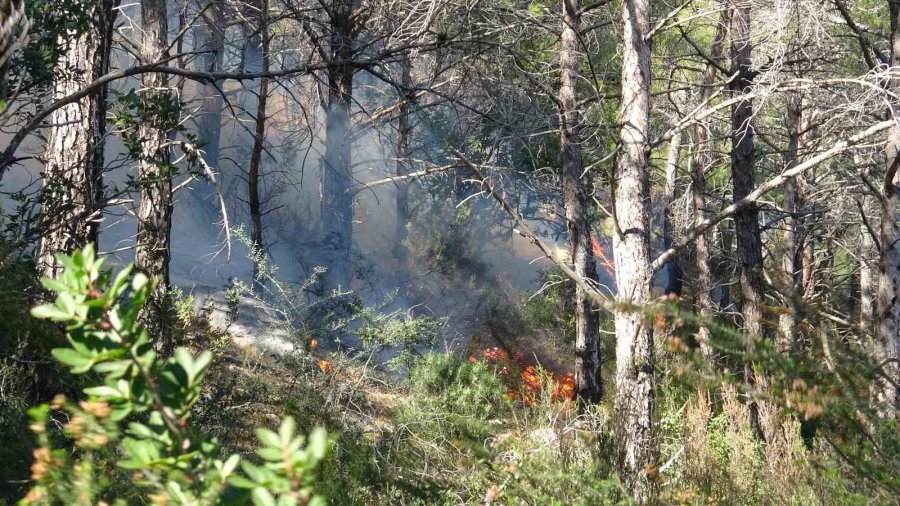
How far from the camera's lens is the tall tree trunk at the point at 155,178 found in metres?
6.46

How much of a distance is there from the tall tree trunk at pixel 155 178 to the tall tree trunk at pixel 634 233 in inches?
143

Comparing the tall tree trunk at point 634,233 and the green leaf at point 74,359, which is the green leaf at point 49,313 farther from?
the tall tree trunk at point 634,233

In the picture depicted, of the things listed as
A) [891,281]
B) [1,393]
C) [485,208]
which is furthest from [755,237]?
[485,208]

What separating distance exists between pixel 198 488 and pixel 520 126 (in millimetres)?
10104

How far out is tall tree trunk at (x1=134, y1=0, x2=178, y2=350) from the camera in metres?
6.46

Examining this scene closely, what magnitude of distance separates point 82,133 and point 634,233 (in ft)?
15.8

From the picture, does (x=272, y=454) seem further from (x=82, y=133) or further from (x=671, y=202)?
(x=671, y=202)

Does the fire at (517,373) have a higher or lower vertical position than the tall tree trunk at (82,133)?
lower

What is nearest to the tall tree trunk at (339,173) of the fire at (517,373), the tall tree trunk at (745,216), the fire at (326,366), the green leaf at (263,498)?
the fire at (326,366)

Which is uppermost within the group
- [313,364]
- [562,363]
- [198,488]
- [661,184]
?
[661,184]

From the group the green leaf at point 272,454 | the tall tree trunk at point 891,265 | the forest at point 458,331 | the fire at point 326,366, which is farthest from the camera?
the fire at point 326,366

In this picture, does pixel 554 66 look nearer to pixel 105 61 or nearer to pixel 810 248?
pixel 105 61

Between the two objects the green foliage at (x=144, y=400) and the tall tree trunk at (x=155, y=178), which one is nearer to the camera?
the green foliage at (x=144, y=400)

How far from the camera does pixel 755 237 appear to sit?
10867mm
